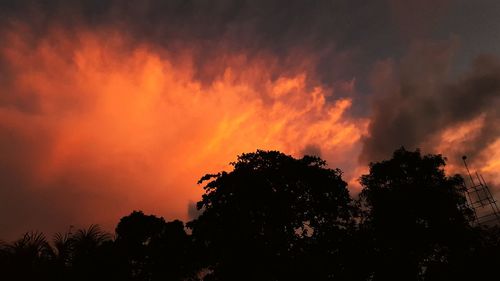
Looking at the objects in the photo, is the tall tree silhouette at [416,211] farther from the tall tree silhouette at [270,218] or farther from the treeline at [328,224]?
the tall tree silhouette at [270,218]

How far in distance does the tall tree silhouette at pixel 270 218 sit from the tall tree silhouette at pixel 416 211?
6.45 meters

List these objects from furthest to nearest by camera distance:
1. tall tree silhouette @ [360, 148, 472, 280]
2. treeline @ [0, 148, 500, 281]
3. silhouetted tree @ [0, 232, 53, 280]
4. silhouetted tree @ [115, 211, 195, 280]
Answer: silhouetted tree @ [115, 211, 195, 280]
tall tree silhouette @ [360, 148, 472, 280]
treeline @ [0, 148, 500, 281]
silhouetted tree @ [0, 232, 53, 280]

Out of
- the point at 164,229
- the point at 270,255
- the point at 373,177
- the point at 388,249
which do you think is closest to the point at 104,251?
the point at 270,255

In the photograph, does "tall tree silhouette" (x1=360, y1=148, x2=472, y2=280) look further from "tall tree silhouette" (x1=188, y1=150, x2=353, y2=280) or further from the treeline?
"tall tree silhouette" (x1=188, y1=150, x2=353, y2=280)

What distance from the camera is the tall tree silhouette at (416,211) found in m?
45.7

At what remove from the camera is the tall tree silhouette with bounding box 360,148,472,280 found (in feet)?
150

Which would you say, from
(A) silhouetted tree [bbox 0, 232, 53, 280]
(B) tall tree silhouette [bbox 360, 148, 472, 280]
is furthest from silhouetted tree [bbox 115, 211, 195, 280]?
(A) silhouetted tree [bbox 0, 232, 53, 280]

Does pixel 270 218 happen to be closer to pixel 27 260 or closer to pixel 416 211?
pixel 416 211

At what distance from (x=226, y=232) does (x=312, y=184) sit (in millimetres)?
10982

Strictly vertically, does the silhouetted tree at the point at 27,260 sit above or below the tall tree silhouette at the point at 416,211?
below

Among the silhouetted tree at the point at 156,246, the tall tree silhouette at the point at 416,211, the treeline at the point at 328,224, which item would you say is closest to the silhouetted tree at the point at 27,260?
the treeline at the point at 328,224

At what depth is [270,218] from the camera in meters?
42.6

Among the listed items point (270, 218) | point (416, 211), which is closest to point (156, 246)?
point (270, 218)

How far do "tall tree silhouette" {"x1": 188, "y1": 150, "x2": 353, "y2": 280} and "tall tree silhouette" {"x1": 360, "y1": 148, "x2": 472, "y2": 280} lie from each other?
21.1ft
